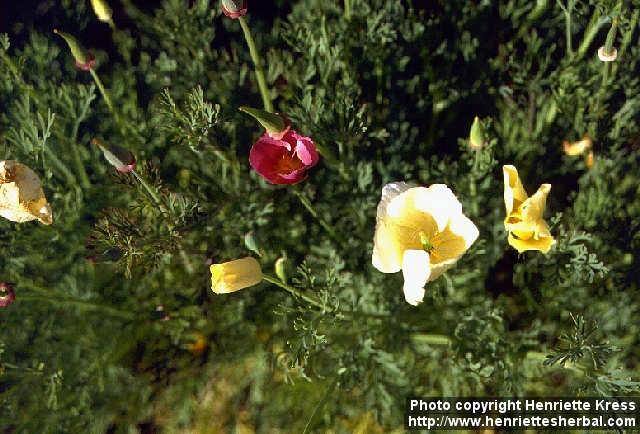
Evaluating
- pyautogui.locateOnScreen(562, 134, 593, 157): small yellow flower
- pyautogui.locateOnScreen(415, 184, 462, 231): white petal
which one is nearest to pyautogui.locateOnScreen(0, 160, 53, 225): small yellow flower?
pyautogui.locateOnScreen(415, 184, 462, 231): white petal

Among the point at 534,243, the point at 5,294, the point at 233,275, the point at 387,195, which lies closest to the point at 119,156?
the point at 233,275

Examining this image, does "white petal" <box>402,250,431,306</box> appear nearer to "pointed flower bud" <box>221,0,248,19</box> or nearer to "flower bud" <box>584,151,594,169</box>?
"pointed flower bud" <box>221,0,248,19</box>

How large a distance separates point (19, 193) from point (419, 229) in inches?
45.4

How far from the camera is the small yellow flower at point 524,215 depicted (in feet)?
5.19

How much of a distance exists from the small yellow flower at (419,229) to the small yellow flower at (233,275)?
1.17 feet

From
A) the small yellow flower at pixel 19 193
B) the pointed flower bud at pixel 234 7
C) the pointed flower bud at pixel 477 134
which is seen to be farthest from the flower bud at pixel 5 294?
the pointed flower bud at pixel 477 134

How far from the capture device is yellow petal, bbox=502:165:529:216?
161 cm

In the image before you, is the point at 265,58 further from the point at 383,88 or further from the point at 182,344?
the point at 182,344

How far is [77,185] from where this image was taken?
229 cm

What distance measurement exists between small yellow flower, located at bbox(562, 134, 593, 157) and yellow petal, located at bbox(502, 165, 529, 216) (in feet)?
2.30

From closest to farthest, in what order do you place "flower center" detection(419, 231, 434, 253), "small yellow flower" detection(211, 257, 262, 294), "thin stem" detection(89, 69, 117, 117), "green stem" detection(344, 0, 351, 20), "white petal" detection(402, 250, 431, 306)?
"white petal" detection(402, 250, 431, 306) < "flower center" detection(419, 231, 434, 253) < "small yellow flower" detection(211, 257, 262, 294) < "thin stem" detection(89, 69, 117, 117) < "green stem" detection(344, 0, 351, 20)

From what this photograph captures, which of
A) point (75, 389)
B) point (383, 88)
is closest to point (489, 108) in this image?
point (383, 88)

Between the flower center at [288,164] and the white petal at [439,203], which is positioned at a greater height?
the flower center at [288,164]

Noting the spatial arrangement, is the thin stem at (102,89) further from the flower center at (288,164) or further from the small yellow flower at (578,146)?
the small yellow flower at (578,146)
